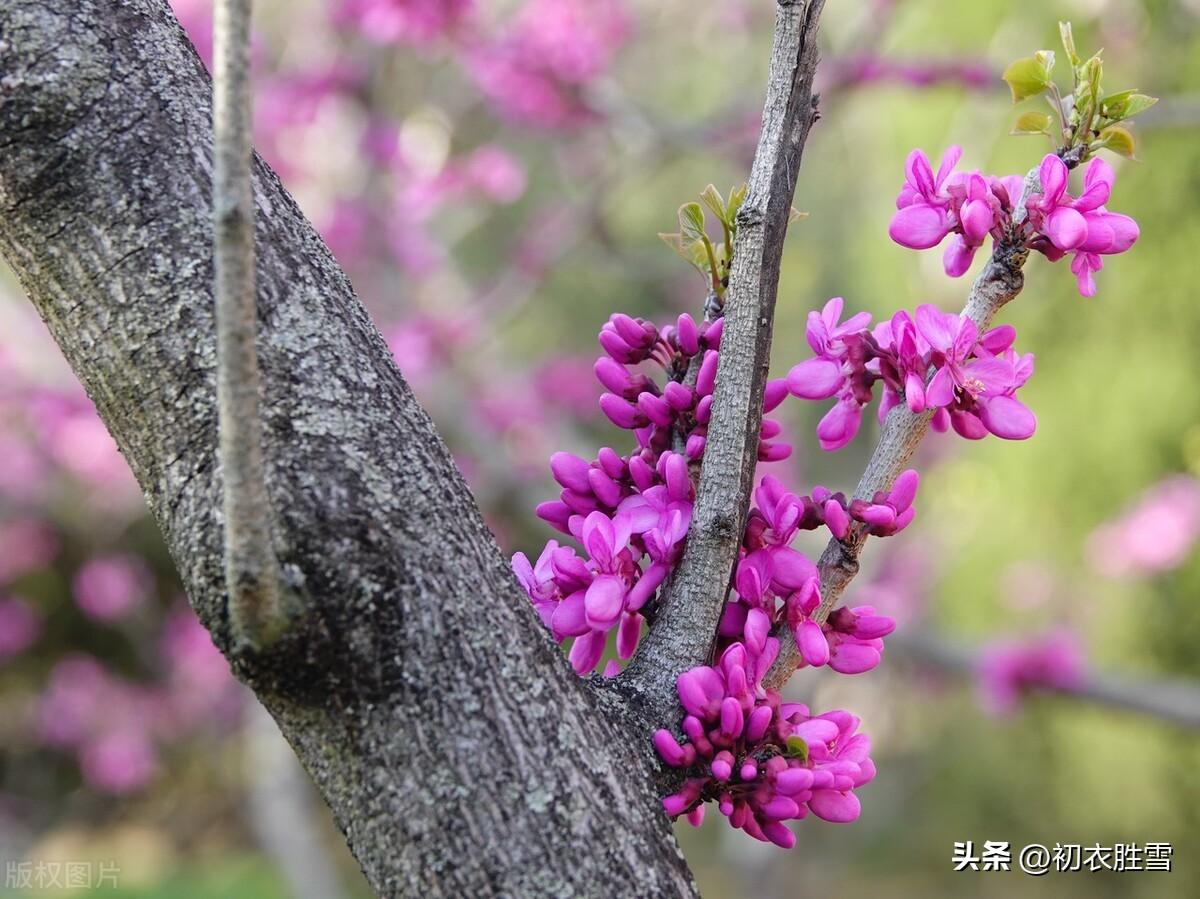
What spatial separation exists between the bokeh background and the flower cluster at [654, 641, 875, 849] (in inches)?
99.4

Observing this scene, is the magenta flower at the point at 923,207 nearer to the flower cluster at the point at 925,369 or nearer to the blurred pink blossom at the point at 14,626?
the flower cluster at the point at 925,369

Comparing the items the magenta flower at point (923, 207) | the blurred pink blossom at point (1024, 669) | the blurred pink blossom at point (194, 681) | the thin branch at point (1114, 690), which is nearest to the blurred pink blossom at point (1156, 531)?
the blurred pink blossom at point (1024, 669)

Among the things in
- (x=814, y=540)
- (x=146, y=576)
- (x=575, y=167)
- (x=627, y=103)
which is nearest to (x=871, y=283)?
(x=575, y=167)

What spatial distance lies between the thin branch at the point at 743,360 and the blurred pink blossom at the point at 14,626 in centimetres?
Answer: 664

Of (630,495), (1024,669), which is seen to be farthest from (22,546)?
(630,495)

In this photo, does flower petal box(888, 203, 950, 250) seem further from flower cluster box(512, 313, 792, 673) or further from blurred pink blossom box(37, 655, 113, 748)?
blurred pink blossom box(37, 655, 113, 748)

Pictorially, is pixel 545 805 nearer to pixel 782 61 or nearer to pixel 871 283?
pixel 782 61

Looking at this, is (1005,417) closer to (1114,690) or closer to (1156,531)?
(1114,690)

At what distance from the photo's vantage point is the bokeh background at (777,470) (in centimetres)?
405

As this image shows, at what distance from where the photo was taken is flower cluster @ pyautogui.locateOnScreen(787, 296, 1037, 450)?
765mm

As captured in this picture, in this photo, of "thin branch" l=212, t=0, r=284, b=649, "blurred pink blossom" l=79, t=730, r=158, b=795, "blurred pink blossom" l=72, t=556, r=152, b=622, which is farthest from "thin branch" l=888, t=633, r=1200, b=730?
"blurred pink blossom" l=79, t=730, r=158, b=795

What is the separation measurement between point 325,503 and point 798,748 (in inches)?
14.3

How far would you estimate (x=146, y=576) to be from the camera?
668 cm

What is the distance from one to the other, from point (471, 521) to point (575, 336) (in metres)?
9.04
